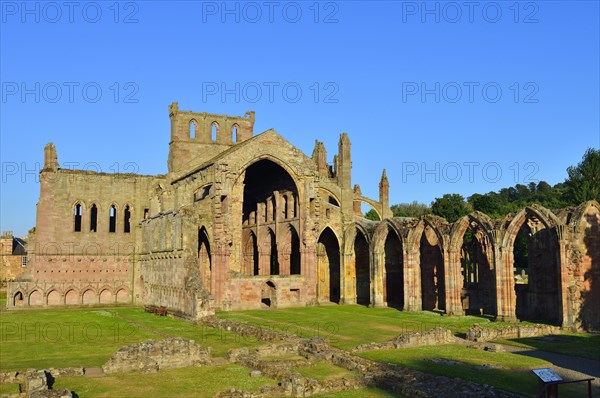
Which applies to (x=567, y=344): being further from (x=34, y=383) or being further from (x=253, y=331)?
(x=34, y=383)

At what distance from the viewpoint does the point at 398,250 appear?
150 feet

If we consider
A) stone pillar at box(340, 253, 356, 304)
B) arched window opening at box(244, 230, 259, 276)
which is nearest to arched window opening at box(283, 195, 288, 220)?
stone pillar at box(340, 253, 356, 304)

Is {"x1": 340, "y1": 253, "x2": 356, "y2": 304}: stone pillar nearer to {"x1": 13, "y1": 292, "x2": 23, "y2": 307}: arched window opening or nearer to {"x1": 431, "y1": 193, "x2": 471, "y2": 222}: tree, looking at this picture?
{"x1": 13, "y1": 292, "x2": 23, "y2": 307}: arched window opening

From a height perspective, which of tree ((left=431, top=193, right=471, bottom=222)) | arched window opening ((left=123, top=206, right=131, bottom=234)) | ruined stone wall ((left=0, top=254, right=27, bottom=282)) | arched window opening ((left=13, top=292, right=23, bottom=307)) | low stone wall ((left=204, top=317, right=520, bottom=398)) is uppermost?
tree ((left=431, top=193, right=471, bottom=222))

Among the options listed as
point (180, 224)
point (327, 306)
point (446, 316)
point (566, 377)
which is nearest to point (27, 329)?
point (180, 224)

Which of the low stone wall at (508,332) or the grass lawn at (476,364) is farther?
the low stone wall at (508,332)

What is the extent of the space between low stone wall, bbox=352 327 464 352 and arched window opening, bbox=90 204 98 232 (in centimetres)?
3567

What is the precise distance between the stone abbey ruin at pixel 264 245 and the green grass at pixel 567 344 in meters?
2.39

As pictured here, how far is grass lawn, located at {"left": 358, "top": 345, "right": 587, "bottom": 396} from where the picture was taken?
15.6m

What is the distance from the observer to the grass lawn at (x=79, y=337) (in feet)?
69.5

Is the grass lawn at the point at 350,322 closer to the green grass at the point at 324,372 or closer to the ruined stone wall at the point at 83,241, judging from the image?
the green grass at the point at 324,372

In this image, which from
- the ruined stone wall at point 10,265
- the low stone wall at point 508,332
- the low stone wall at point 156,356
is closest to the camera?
the low stone wall at point 156,356

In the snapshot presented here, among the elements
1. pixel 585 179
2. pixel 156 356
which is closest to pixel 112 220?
pixel 156 356

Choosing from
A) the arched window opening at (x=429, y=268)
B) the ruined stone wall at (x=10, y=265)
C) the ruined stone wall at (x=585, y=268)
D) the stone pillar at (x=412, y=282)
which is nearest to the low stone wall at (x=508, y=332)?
the ruined stone wall at (x=585, y=268)
